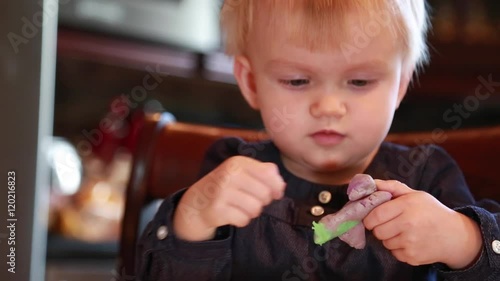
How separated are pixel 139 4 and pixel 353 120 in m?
1.17

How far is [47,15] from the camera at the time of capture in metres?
0.51

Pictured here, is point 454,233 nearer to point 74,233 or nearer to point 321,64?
point 321,64

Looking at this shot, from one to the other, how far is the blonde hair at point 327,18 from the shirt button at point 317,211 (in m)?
0.16

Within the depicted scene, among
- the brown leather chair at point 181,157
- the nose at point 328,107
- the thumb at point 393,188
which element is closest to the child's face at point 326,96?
the nose at point 328,107

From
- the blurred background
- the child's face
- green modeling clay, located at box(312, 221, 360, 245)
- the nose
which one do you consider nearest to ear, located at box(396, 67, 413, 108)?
the child's face

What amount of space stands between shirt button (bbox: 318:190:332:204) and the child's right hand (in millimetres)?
127

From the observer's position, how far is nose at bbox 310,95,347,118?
64 centimetres

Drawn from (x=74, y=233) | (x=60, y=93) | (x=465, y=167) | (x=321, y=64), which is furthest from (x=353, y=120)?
(x=60, y=93)

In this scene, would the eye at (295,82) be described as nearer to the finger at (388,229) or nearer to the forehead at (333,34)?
the forehead at (333,34)

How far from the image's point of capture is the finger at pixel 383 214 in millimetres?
561

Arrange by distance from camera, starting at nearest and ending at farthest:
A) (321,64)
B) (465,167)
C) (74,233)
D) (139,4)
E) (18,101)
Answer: (18,101) → (321,64) → (465,167) → (74,233) → (139,4)

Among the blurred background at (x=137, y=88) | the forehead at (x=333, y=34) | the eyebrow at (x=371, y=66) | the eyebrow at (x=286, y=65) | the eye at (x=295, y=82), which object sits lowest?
the blurred background at (x=137, y=88)

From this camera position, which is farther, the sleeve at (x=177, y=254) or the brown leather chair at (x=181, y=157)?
the brown leather chair at (x=181, y=157)

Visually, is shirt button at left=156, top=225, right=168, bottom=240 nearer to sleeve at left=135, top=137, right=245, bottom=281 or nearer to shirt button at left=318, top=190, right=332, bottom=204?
sleeve at left=135, top=137, right=245, bottom=281
